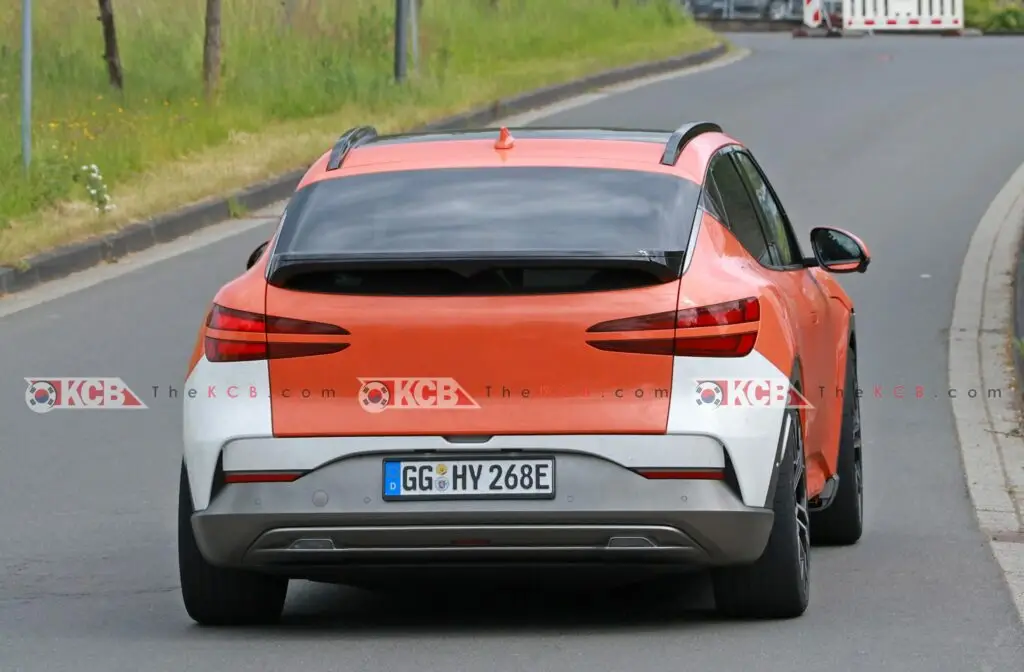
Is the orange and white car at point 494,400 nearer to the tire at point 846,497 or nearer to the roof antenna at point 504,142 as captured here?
the roof antenna at point 504,142

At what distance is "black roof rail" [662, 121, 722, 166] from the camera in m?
7.46

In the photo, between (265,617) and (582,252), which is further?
(265,617)

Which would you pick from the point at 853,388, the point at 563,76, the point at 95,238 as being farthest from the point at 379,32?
the point at 853,388

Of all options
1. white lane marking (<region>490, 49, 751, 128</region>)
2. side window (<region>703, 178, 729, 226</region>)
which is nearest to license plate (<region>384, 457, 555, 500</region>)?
side window (<region>703, 178, 729, 226</region>)

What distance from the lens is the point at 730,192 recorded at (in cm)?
780

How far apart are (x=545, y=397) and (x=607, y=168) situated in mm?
949

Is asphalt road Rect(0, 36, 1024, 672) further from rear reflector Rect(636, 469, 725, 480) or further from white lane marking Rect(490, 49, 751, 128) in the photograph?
white lane marking Rect(490, 49, 751, 128)

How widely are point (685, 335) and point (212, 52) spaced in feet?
70.1

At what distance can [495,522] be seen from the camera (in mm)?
6664

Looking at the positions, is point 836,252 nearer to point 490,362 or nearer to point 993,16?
point 490,362

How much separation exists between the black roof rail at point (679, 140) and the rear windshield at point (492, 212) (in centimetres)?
14

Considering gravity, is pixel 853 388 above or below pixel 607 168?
below

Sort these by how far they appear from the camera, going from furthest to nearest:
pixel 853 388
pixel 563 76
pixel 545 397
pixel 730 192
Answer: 1. pixel 563 76
2. pixel 853 388
3. pixel 730 192
4. pixel 545 397

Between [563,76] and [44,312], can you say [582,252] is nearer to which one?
[44,312]
